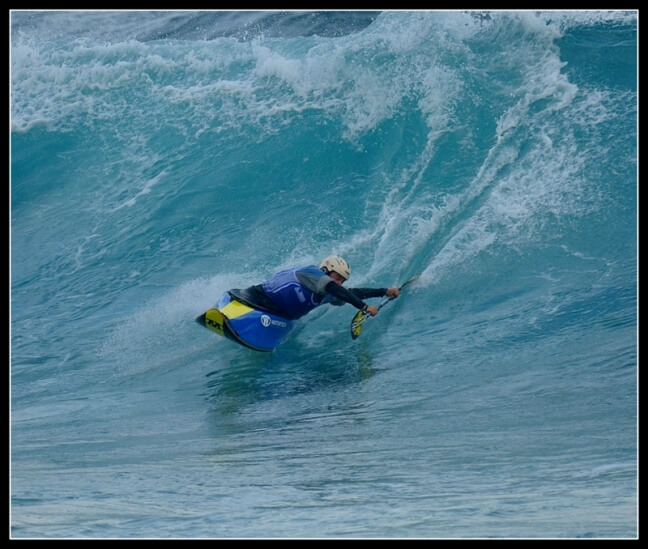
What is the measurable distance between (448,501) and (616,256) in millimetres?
5322

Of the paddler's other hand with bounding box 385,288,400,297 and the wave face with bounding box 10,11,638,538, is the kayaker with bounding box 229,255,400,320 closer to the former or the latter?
the paddler's other hand with bounding box 385,288,400,297

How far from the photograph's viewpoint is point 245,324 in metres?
8.80

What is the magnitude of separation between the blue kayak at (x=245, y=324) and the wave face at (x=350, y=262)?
0.84 ft

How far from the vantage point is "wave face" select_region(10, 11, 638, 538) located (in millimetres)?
5293

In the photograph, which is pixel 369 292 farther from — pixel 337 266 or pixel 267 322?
pixel 267 322

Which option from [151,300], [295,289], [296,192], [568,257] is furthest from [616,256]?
[151,300]

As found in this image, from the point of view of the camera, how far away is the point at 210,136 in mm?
13930

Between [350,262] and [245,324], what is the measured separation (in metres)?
2.16

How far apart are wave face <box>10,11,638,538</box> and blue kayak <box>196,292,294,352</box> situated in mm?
255

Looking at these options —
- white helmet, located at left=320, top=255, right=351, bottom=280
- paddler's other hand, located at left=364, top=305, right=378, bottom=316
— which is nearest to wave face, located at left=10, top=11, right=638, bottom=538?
paddler's other hand, located at left=364, top=305, right=378, bottom=316

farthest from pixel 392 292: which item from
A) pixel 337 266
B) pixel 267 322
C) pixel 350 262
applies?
pixel 350 262

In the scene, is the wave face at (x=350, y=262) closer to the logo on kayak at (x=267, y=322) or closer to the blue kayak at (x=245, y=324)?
the blue kayak at (x=245, y=324)

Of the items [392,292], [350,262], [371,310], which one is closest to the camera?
[371,310]

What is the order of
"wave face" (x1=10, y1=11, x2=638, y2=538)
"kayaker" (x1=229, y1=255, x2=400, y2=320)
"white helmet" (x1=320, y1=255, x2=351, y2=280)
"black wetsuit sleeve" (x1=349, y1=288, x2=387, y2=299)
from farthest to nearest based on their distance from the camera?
1. "black wetsuit sleeve" (x1=349, y1=288, x2=387, y2=299)
2. "white helmet" (x1=320, y1=255, x2=351, y2=280)
3. "kayaker" (x1=229, y1=255, x2=400, y2=320)
4. "wave face" (x1=10, y1=11, x2=638, y2=538)
